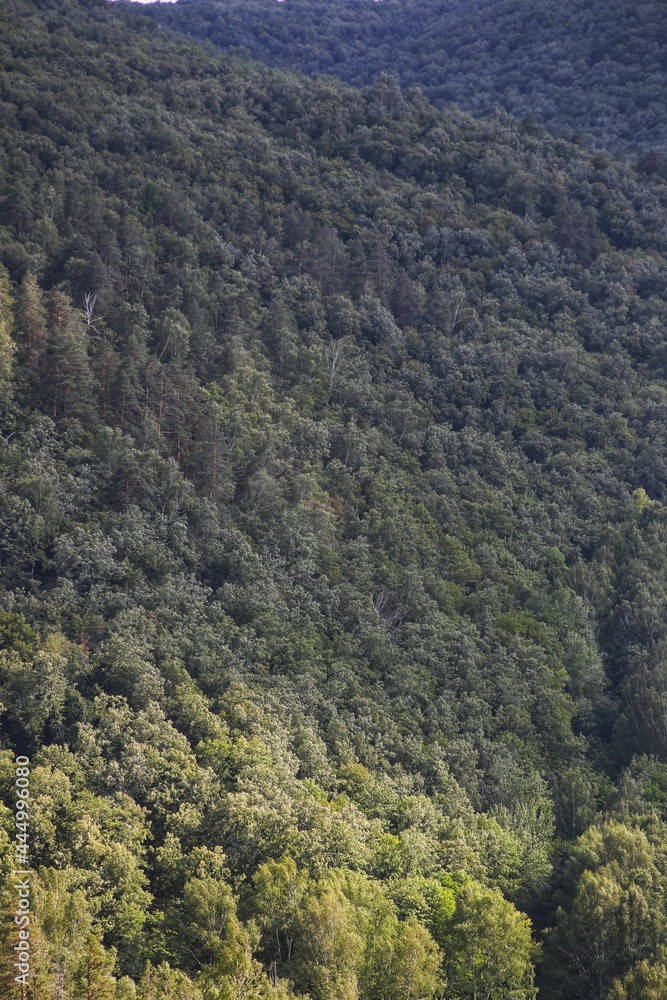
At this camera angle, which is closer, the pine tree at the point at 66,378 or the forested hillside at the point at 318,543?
the forested hillside at the point at 318,543

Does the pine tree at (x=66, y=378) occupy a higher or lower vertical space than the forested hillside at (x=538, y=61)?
lower

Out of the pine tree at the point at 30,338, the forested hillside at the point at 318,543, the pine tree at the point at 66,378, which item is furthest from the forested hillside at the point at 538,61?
the pine tree at the point at 66,378

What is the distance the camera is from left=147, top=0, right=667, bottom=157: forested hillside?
522ft

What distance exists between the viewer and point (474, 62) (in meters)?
185

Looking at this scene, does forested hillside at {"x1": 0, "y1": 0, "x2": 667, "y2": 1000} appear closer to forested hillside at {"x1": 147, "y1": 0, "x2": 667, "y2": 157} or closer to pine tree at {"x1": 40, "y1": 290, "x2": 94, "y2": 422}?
pine tree at {"x1": 40, "y1": 290, "x2": 94, "y2": 422}

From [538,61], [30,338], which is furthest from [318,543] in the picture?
[538,61]

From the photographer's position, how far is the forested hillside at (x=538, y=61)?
6260 inches

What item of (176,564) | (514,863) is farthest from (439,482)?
(514,863)

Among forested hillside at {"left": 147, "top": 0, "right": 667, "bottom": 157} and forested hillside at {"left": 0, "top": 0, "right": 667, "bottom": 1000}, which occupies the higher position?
forested hillside at {"left": 147, "top": 0, "right": 667, "bottom": 157}

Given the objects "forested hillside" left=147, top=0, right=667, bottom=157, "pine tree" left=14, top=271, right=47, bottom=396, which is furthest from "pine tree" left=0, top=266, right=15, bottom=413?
"forested hillside" left=147, top=0, right=667, bottom=157

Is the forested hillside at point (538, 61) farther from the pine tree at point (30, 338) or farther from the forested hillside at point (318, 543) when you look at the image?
the pine tree at point (30, 338)

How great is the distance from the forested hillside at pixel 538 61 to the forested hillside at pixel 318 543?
49.4m

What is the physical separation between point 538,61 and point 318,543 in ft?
500

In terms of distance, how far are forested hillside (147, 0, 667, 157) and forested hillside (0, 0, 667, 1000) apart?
49403mm
